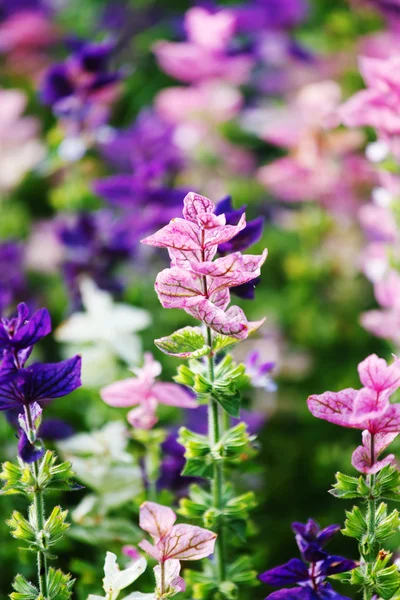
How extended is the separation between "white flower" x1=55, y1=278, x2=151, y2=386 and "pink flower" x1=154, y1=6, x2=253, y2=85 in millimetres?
422

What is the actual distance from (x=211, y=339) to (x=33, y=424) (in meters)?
0.14

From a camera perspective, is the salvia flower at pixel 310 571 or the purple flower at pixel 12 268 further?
the purple flower at pixel 12 268

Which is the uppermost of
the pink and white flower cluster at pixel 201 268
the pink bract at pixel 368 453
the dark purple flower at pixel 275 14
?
the pink and white flower cluster at pixel 201 268

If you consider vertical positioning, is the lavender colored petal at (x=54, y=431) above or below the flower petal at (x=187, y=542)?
below

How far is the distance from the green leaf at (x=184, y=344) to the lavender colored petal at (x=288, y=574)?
16 centimetres

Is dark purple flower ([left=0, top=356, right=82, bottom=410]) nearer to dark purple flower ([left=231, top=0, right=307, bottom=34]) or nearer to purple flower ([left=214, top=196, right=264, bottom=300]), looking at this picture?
purple flower ([left=214, top=196, right=264, bottom=300])

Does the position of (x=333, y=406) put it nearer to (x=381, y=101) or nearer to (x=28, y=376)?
(x=28, y=376)

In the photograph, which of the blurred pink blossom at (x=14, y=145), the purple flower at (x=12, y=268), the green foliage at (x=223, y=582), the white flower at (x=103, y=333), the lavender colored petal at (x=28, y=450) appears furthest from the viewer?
the blurred pink blossom at (x=14, y=145)

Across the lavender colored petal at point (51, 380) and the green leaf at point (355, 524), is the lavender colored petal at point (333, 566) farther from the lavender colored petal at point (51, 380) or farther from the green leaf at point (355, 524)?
the lavender colored petal at point (51, 380)

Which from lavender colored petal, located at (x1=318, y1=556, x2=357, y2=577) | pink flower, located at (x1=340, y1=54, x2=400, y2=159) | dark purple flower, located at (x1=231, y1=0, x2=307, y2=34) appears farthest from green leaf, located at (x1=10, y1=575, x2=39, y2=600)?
dark purple flower, located at (x1=231, y1=0, x2=307, y2=34)

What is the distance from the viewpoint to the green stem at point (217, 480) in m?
0.58

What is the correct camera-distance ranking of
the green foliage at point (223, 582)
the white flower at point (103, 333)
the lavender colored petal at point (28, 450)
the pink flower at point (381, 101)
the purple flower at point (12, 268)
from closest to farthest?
the lavender colored petal at point (28, 450)
the green foliage at point (223, 582)
the pink flower at point (381, 101)
the white flower at point (103, 333)
the purple flower at point (12, 268)

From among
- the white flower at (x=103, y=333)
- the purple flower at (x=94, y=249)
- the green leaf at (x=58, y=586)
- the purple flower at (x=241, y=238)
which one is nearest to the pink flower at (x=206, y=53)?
the purple flower at (x=94, y=249)

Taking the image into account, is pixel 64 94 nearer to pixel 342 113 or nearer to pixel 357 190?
pixel 342 113
